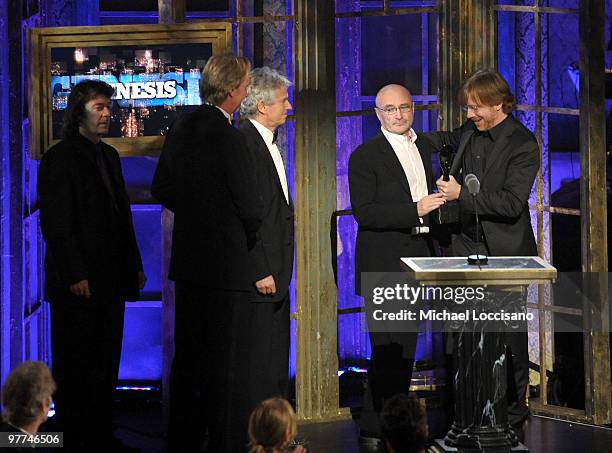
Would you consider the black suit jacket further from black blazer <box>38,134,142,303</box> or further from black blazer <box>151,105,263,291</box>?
black blazer <box>38,134,142,303</box>

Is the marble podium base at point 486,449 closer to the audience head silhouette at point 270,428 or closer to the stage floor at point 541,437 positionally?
the stage floor at point 541,437

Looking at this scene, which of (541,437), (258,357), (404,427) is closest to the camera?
(404,427)

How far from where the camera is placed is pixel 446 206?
5676 millimetres

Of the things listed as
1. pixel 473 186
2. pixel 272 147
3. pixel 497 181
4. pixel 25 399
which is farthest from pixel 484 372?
pixel 25 399

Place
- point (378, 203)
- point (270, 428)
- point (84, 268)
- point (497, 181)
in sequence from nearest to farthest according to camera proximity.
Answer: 1. point (270, 428)
2. point (84, 268)
3. point (497, 181)
4. point (378, 203)

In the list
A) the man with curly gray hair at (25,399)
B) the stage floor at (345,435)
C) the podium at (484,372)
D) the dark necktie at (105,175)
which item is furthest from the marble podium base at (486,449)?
the man with curly gray hair at (25,399)

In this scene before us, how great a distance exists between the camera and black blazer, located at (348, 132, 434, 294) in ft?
19.0

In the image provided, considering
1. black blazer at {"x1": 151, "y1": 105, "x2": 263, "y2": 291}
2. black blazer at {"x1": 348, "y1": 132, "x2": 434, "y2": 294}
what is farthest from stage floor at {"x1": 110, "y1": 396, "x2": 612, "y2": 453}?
black blazer at {"x1": 151, "y1": 105, "x2": 263, "y2": 291}

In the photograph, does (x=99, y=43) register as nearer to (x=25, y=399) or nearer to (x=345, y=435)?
(x=345, y=435)

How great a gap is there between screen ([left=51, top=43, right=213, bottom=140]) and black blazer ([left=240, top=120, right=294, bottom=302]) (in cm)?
72

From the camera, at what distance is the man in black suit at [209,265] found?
197 inches

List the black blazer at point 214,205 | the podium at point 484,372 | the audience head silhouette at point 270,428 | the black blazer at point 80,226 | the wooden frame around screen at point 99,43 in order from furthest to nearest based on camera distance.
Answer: the wooden frame around screen at point 99,43 → the black blazer at point 80,226 → the podium at point 484,372 → the black blazer at point 214,205 → the audience head silhouette at point 270,428

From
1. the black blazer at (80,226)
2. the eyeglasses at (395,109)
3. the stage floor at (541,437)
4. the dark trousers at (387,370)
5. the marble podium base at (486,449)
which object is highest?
the eyeglasses at (395,109)

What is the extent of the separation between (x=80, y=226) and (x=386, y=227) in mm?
1442
